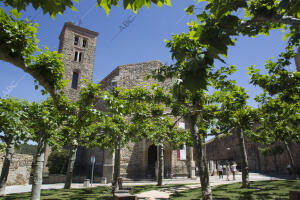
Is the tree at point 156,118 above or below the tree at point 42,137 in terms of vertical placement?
above

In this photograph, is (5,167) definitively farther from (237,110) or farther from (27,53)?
(237,110)

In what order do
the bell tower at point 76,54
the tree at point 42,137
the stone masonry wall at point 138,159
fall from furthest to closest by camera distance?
the bell tower at point 76,54, the stone masonry wall at point 138,159, the tree at point 42,137

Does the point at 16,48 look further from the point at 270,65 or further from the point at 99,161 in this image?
the point at 99,161

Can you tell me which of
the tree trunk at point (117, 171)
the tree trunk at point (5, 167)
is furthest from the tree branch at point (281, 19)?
the tree trunk at point (5, 167)

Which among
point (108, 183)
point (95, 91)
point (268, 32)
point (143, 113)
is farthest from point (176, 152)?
point (268, 32)

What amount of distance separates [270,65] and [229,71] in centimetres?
142

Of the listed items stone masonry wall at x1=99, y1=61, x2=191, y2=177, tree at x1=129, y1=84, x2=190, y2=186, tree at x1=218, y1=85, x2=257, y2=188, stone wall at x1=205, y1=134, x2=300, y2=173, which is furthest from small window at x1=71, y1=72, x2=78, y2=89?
tree at x1=218, y1=85, x2=257, y2=188

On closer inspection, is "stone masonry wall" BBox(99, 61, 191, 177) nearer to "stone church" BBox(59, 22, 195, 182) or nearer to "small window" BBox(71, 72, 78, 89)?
"stone church" BBox(59, 22, 195, 182)

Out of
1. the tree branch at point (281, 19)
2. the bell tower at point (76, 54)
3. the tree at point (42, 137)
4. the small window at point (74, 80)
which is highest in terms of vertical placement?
the bell tower at point (76, 54)

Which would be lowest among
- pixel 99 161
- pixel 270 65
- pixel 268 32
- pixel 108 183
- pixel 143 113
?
pixel 108 183

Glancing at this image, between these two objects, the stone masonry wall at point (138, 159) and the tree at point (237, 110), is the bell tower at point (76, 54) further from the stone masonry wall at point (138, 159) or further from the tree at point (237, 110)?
the tree at point (237, 110)

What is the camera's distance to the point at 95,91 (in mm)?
6020

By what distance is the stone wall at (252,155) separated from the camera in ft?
77.8

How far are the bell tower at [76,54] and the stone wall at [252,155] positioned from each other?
1910 cm
